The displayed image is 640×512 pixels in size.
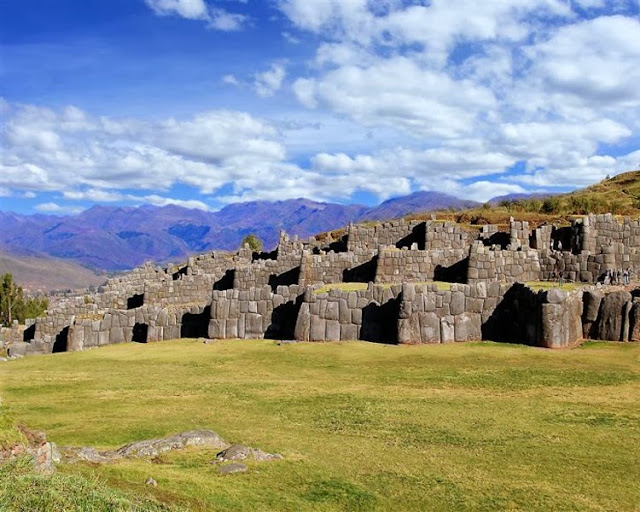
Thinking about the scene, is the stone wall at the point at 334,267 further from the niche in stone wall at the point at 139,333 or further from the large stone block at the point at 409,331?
the large stone block at the point at 409,331

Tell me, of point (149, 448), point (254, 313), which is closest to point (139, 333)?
point (254, 313)

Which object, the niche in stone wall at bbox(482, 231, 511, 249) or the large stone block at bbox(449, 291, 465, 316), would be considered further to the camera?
the niche in stone wall at bbox(482, 231, 511, 249)

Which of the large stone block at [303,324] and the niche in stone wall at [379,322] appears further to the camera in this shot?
the large stone block at [303,324]

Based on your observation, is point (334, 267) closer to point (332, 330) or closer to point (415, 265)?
point (415, 265)

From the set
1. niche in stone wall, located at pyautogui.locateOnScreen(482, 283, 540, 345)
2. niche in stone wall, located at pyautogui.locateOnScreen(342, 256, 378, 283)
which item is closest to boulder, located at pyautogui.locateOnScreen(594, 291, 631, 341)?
niche in stone wall, located at pyautogui.locateOnScreen(482, 283, 540, 345)

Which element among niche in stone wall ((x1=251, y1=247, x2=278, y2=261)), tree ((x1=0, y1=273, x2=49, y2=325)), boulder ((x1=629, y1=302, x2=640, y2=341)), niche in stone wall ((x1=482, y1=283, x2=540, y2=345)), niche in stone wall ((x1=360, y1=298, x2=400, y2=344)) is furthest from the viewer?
tree ((x1=0, y1=273, x2=49, y2=325))

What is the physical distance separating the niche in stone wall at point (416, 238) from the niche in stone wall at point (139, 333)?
1474 cm

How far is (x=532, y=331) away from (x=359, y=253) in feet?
38.7

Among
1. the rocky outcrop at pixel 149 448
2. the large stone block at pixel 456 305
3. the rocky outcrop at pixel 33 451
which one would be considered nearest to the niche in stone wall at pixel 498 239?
the large stone block at pixel 456 305

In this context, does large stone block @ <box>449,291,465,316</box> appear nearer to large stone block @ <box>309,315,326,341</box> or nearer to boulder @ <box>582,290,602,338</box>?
boulder @ <box>582,290,602,338</box>

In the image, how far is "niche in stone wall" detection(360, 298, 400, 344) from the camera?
71.2 ft

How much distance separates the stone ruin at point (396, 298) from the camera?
19.9 m

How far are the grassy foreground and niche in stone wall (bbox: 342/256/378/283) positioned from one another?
872cm

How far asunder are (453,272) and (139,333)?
13151 millimetres
